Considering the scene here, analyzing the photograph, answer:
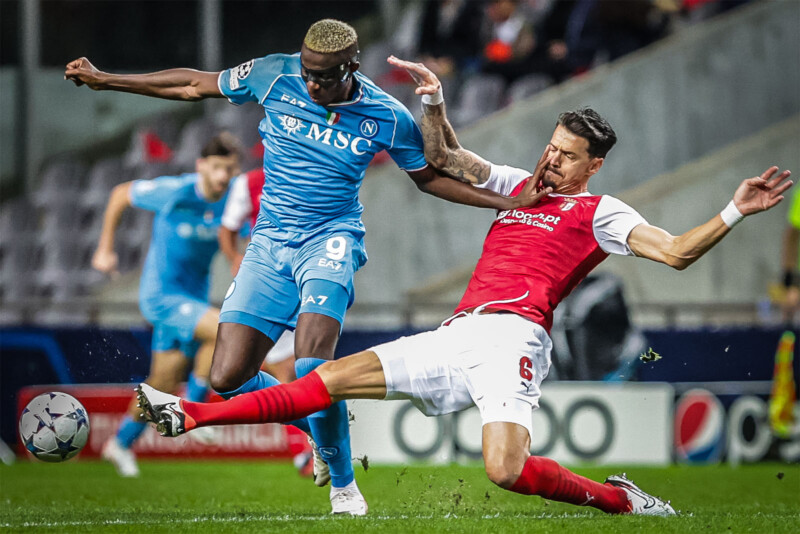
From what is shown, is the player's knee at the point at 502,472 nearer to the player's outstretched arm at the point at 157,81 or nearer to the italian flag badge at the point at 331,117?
the italian flag badge at the point at 331,117

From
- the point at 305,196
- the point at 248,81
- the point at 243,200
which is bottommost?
the point at 305,196

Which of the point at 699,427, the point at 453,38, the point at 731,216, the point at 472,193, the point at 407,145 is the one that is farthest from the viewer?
the point at 453,38

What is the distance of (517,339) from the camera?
217 inches

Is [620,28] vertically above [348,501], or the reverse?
[620,28]

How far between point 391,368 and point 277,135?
1522 mm

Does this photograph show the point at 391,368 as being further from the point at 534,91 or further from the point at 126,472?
the point at 534,91

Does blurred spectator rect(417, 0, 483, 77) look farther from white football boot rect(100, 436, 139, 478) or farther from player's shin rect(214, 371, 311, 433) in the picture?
player's shin rect(214, 371, 311, 433)

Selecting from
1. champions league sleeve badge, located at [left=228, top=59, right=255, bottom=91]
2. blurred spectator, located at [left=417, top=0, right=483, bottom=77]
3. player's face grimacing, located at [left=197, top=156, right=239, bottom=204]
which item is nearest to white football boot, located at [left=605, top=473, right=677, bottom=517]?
champions league sleeve badge, located at [left=228, top=59, right=255, bottom=91]

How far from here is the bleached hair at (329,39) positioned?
5.82m

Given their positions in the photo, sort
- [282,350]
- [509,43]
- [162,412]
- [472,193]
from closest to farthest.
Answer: [162,412] → [472,193] → [282,350] → [509,43]

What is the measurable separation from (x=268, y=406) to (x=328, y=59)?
1.76 metres

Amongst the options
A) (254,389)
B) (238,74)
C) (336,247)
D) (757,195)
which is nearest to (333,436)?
(254,389)

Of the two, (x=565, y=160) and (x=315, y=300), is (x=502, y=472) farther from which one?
(x=565, y=160)

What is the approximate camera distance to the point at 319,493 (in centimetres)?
754
